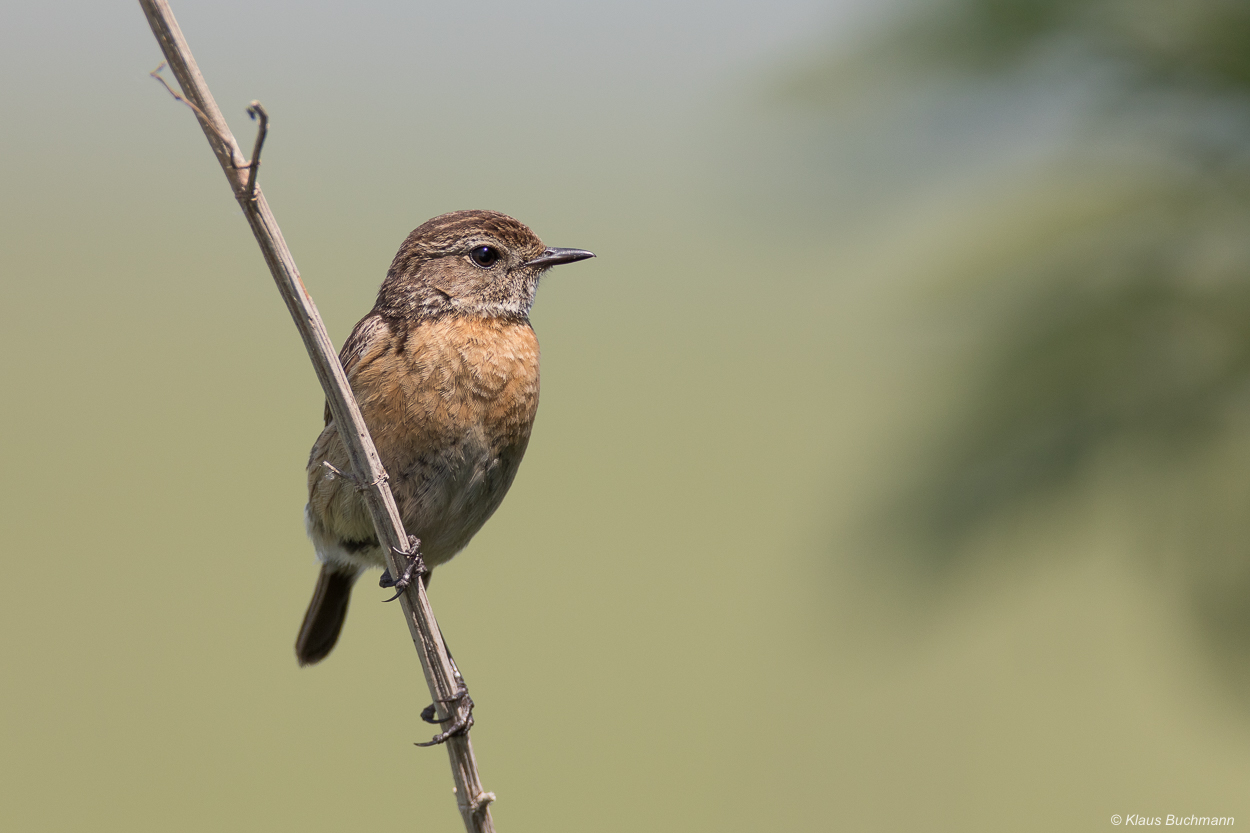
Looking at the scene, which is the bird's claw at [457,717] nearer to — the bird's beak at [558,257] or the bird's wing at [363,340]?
the bird's wing at [363,340]

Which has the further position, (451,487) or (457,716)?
(451,487)

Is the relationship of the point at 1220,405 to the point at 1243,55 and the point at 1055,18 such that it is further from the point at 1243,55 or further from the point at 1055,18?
the point at 1055,18

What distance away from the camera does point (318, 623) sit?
12.3 ft

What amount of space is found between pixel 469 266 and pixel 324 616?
1552 mm

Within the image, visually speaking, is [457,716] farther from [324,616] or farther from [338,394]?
[324,616]

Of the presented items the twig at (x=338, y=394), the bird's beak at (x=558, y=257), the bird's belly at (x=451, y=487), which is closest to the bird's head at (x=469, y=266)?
the bird's beak at (x=558, y=257)

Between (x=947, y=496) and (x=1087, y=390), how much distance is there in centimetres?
50

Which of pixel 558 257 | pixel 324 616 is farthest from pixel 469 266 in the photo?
pixel 324 616

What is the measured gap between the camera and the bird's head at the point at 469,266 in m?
2.99

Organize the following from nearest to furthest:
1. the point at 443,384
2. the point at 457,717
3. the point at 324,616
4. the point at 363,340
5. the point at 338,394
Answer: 1. the point at 338,394
2. the point at 457,717
3. the point at 443,384
4. the point at 363,340
5. the point at 324,616

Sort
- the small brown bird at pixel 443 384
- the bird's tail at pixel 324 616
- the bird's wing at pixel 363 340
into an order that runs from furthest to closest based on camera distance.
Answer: the bird's tail at pixel 324 616
the bird's wing at pixel 363 340
the small brown bird at pixel 443 384

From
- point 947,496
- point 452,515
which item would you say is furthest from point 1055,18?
point 452,515

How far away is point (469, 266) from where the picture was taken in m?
3.03

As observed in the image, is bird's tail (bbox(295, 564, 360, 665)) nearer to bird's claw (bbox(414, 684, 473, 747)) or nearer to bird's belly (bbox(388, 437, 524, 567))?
bird's belly (bbox(388, 437, 524, 567))
